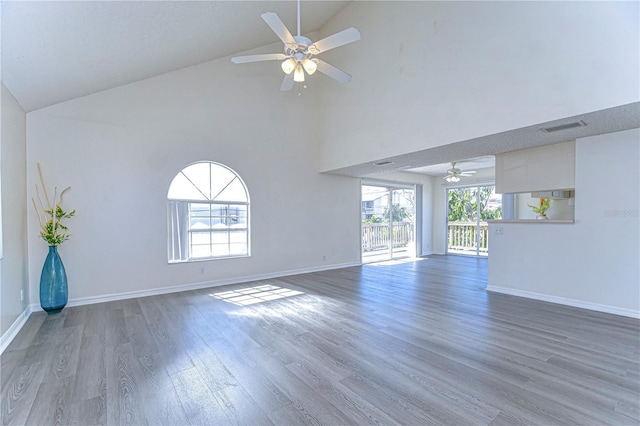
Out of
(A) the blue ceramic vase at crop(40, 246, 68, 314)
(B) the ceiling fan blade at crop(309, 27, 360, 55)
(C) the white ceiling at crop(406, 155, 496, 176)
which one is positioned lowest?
(A) the blue ceramic vase at crop(40, 246, 68, 314)

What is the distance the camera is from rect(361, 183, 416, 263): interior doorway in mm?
8016

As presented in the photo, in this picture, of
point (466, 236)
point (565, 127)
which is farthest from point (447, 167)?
point (565, 127)

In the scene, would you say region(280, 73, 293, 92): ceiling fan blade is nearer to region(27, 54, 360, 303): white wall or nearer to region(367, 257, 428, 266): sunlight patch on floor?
region(27, 54, 360, 303): white wall

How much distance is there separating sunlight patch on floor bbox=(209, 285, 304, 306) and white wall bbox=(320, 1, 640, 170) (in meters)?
2.75

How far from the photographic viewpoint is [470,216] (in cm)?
885

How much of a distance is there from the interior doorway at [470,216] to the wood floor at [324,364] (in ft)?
16.0

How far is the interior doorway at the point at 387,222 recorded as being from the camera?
802 cm

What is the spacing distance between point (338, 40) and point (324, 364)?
2.92m

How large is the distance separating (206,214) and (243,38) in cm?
296

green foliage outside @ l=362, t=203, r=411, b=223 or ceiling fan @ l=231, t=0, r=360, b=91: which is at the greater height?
ceiling fan @ l=231, t=0, r=360, b=91

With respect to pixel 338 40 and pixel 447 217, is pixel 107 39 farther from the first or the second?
pixel 447 217

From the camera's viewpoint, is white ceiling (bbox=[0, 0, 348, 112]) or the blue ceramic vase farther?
the blue ceramic vase

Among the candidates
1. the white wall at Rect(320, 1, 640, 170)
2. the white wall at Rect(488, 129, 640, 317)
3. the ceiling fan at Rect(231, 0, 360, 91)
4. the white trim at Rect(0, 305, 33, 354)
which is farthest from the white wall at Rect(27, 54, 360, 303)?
the white wall at Rect(488, 129, 640, 317)

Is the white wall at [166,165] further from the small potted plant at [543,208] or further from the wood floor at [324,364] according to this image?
the small potted plant at [543,208]
